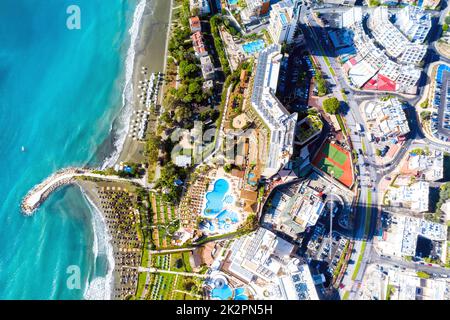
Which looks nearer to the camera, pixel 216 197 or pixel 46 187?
pixel 216 197

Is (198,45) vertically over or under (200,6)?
under

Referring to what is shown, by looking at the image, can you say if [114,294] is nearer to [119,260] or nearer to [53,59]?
[119,260]

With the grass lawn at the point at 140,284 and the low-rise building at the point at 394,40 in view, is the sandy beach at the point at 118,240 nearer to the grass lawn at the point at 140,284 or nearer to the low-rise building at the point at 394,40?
the grass lawn at the point at 140,284

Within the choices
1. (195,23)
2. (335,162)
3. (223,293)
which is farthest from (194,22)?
(223,293)

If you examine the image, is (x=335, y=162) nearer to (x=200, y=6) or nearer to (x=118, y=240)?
(x=200, y=6)

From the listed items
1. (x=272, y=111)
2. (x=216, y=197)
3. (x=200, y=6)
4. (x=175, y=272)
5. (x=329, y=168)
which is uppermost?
(x=200, y=6)
